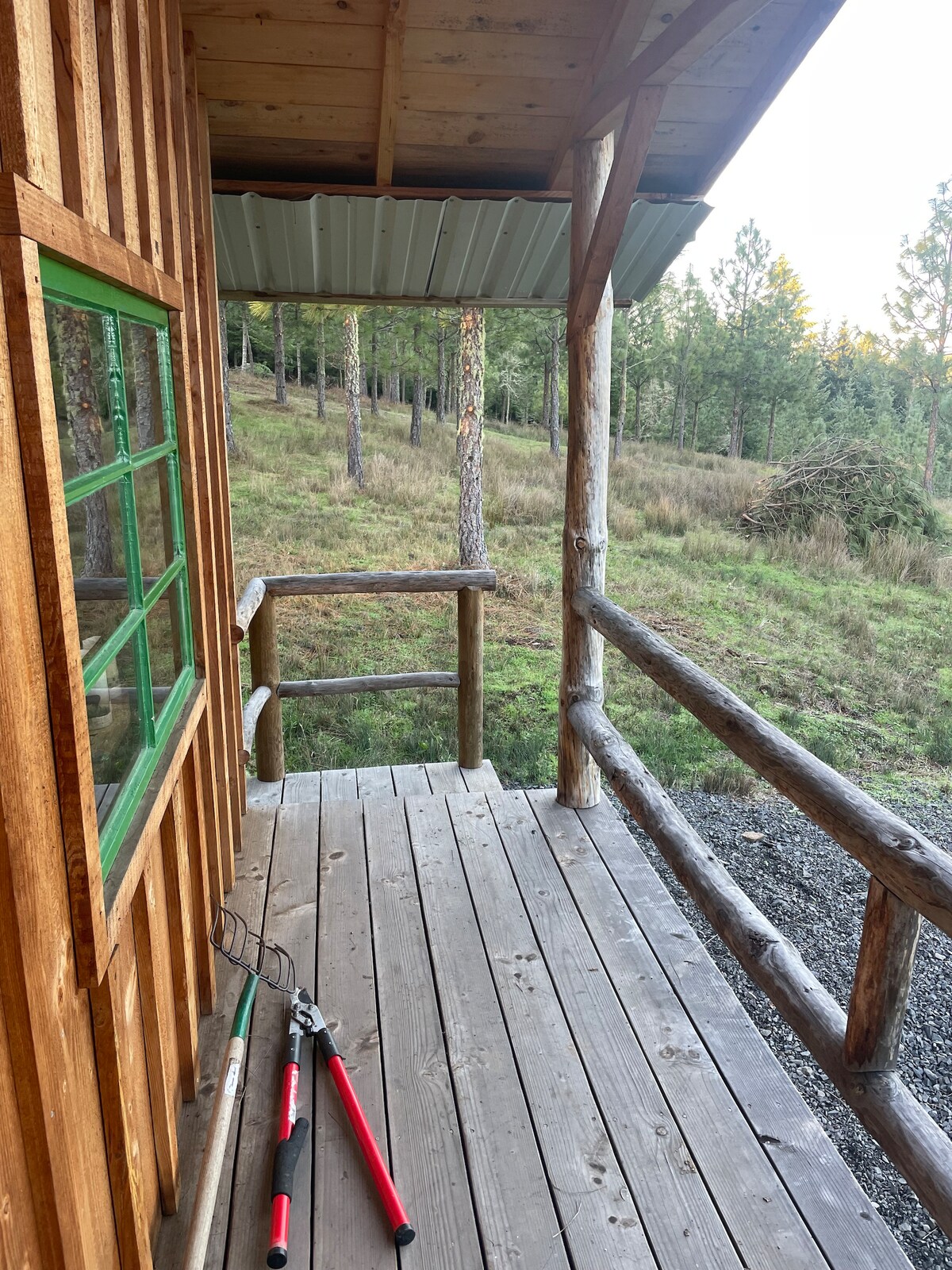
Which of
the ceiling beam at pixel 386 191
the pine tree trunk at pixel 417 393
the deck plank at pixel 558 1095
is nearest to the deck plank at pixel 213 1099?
the deck plank at pixel 558 1095

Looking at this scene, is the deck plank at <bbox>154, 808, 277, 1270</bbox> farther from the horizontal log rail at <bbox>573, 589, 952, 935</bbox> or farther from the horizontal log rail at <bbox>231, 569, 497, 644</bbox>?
the horizontal log rail at <bbox>573, 589, 952, 935</bbox>

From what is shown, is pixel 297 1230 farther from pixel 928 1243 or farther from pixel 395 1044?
pixel 928 1243

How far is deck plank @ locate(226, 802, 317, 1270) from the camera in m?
1.82

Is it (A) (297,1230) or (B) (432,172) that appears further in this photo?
(B) (432,172)

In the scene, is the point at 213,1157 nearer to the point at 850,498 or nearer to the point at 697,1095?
the point at 697,1095

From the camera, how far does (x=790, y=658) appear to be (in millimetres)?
9289

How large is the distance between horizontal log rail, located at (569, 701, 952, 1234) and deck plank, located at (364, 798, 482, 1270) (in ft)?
2.71

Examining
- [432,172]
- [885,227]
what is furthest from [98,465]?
[885,227]

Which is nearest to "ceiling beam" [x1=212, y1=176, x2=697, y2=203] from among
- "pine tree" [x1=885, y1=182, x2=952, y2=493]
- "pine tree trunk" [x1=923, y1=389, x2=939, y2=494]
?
"pine tree trunk" [x1=923, y1=389, x2=939, y2=494]

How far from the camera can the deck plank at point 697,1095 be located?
1833mm

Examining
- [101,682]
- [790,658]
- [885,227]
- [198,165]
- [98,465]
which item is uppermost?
[885,227]

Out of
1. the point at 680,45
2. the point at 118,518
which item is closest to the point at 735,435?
the point at 680,45

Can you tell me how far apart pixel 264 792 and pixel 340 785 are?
42 centimetres

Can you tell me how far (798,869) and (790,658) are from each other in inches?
188
